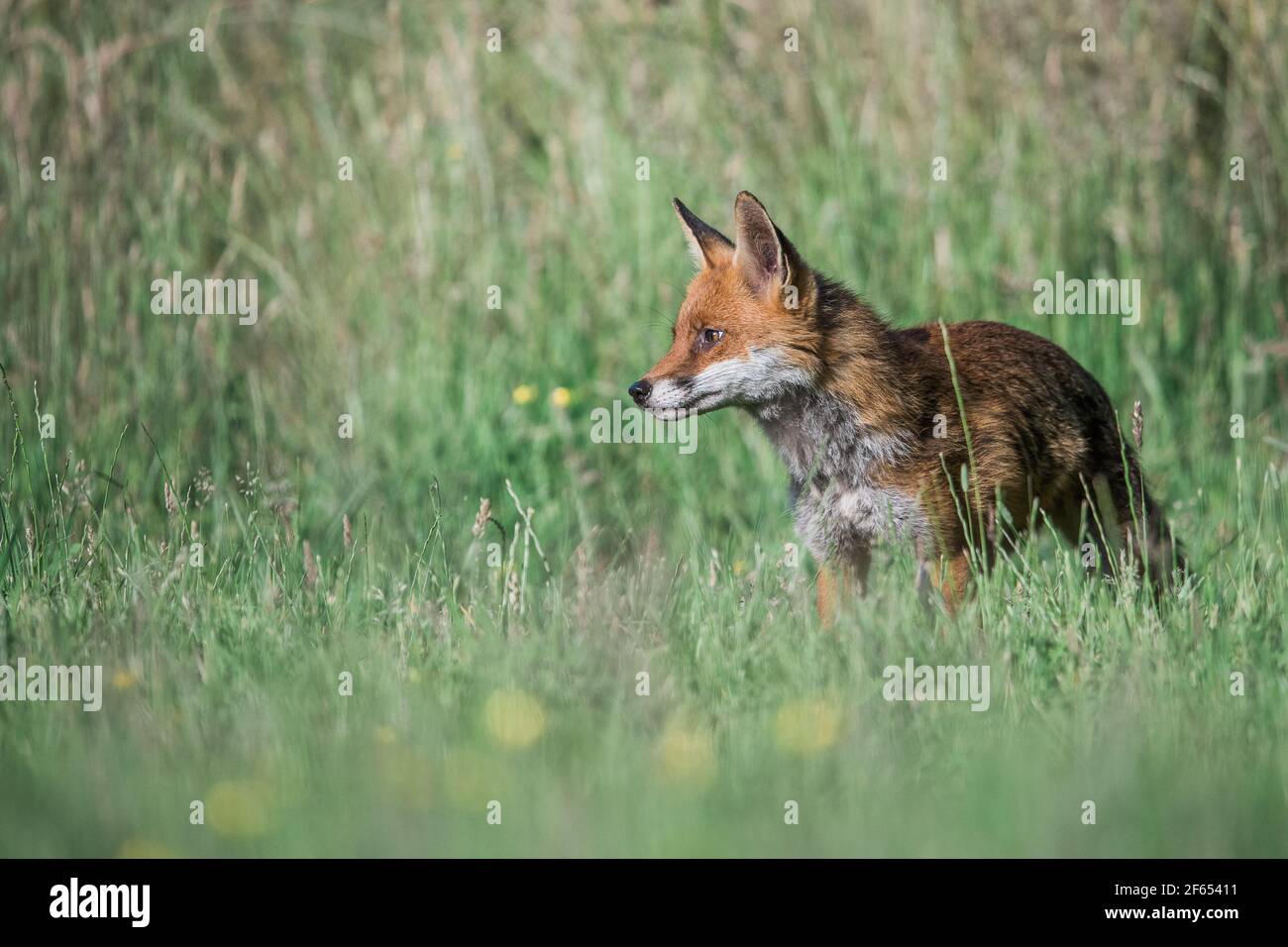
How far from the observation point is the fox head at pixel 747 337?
565cm

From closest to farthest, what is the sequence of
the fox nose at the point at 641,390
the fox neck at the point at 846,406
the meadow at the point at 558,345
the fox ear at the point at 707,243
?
the meadow at the point at 558,345 → the fox nose at the point at 641,390 → the fox neck at the point at 846,406 → the fox ear at the point at 707,243

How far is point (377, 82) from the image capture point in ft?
31.9

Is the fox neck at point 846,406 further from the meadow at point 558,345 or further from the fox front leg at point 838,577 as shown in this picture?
the meadow at point 558,345

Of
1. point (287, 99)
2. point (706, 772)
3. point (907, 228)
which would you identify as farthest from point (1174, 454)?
point (287, 99)

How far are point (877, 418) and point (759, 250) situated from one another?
2.56 feet

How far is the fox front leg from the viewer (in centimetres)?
573

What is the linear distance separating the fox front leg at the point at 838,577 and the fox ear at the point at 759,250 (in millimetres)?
1069

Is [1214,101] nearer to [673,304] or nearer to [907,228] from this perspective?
[907,228]

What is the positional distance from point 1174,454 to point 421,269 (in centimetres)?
413

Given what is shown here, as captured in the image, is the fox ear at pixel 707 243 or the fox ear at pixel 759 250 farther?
the fox ear at pixel 707 243

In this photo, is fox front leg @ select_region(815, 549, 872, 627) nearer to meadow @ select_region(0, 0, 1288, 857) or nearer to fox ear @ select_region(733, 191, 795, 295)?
meadow @ select_region(0, 0, 1288, 857)

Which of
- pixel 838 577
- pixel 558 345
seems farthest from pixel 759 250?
pixel 558 345

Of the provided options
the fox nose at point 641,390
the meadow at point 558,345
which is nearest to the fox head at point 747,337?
the fox nose at point 641,390
